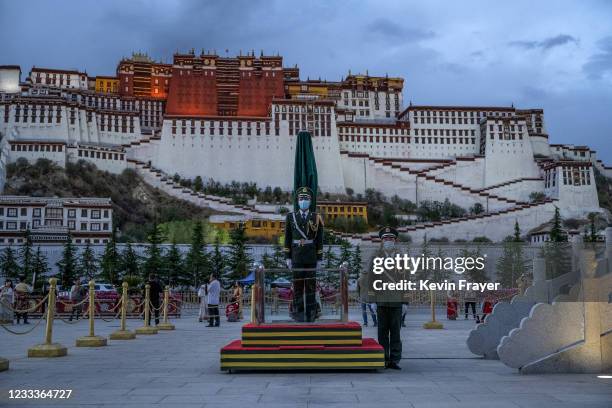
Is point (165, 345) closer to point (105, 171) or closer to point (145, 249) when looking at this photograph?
point (145, 249)

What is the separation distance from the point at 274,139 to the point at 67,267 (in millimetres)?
33811

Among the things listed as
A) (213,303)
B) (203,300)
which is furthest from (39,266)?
(213,303)

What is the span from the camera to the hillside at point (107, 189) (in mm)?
61969

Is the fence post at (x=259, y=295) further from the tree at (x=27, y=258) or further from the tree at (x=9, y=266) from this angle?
the tree at (x=9, y=266)

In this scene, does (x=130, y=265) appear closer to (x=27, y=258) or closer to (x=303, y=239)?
(x=27, y=258)

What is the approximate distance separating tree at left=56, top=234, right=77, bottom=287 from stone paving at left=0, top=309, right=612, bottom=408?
32.3 m

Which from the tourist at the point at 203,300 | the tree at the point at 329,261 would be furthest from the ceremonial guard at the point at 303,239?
the tree at the point at 329,261

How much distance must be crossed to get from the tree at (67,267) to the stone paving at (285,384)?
32257 mm

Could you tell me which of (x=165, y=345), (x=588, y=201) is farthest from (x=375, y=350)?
(x=588, y=201)

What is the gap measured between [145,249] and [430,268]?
4114 centimetres

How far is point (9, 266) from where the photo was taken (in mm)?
42094

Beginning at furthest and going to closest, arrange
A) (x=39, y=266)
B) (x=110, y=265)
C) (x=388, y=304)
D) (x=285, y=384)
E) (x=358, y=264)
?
(x=39, y=266) → (x=110, y=265) → (x=358, y=264) → (x=388, y=304) → (x=285, y=384)

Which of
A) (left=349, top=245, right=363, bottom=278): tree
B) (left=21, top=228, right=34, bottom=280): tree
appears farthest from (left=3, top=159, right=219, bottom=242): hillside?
(left=349, top=245, right=363, bottom=278): tree

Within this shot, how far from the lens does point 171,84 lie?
77.3 metres
